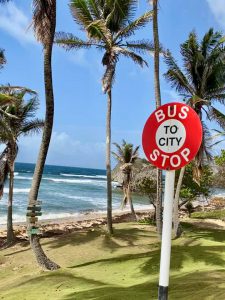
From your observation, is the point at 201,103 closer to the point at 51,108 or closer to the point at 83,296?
the point at 51,108

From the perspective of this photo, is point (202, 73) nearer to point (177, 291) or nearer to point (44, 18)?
point (44, 18)

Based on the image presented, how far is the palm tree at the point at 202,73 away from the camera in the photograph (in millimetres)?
20859

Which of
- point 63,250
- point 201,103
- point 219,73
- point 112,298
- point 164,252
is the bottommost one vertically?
point 63,250

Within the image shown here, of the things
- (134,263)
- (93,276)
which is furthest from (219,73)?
(93,276)

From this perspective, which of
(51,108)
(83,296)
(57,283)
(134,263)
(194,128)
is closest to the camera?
(194,128)

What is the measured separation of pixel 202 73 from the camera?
69.3 ft

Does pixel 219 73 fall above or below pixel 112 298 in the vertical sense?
above

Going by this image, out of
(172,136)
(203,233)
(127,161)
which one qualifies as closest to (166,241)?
(172,136)

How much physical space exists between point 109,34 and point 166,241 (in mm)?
18588

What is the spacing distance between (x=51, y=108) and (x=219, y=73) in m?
10.6

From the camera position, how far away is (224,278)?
7797mm

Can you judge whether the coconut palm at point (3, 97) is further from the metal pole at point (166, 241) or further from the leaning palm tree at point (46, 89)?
the metal pole at point (166, 241)

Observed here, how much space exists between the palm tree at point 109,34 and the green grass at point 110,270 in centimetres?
271

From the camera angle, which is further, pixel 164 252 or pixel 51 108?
pixel 51 108
